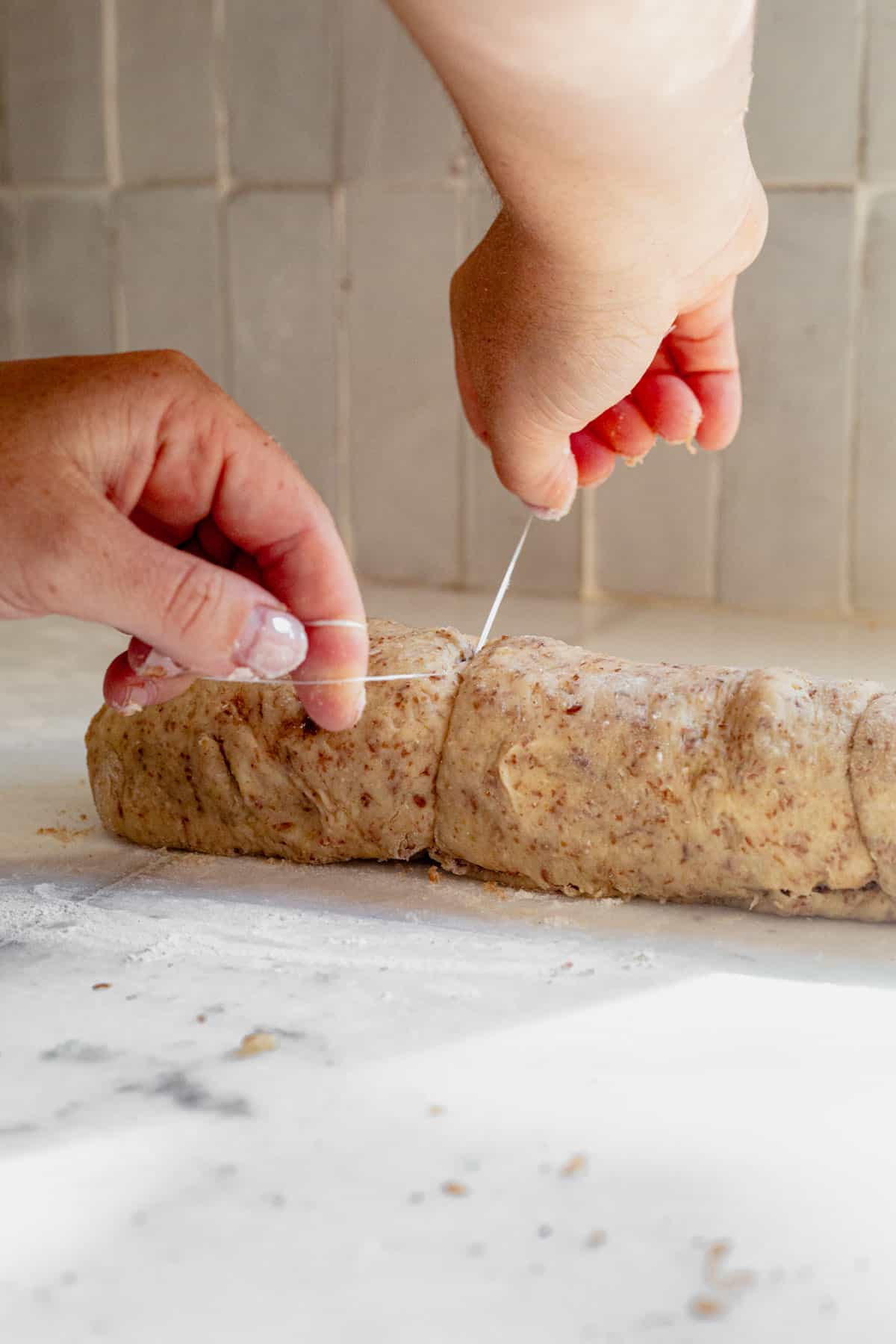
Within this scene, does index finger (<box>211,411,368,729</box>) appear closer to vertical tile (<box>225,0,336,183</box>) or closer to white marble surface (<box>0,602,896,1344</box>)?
white marble surface (<box>0,602,896,1344</box>)

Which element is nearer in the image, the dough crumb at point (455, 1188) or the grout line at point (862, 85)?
the dough crumb at point (455, 1188)

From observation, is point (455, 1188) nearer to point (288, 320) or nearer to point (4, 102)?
point (288, 320)

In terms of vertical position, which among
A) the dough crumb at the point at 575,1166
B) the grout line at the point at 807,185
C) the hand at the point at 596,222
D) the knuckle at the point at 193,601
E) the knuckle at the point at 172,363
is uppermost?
the grout line at the point at 807,185

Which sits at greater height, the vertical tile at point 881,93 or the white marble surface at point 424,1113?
the vertical tile at point 881,93

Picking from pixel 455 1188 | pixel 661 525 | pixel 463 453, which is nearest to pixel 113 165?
pixel 463 453

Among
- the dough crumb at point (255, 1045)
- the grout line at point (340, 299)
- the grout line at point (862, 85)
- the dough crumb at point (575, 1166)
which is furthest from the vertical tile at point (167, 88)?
the dough crumb at point (575, 1166)

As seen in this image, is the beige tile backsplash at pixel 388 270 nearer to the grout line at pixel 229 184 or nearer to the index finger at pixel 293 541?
the grout line at pixel 229 184

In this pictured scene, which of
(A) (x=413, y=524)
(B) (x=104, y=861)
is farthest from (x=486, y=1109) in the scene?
(A) (x=413, y=524)
